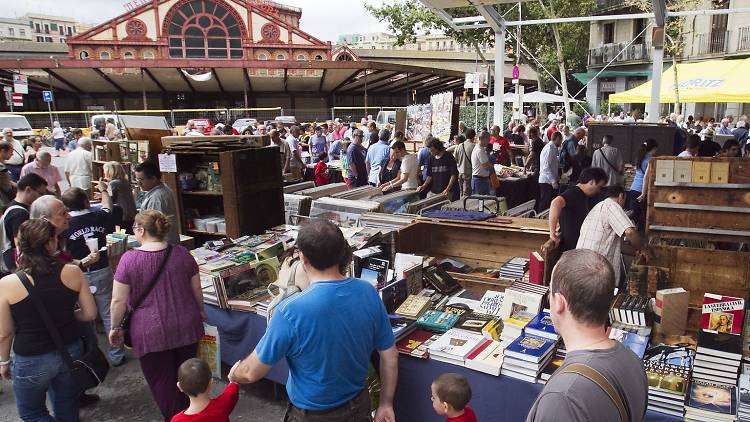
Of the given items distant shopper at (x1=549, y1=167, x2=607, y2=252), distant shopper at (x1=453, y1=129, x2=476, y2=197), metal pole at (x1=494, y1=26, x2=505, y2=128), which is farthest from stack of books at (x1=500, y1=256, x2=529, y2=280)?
metal pole at (x1=494, y1=26, x2=505, y2=128)

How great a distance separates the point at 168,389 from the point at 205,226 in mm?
2814

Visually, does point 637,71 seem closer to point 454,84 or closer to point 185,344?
point 454,84

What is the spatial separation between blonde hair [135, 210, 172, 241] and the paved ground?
1660mm

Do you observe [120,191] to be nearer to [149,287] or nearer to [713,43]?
[149,287]

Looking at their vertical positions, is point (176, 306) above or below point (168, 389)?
above

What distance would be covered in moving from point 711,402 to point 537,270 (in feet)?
6.02

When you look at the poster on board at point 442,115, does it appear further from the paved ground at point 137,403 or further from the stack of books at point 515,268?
the paved ground at point 137,403

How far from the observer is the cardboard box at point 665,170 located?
4516mm

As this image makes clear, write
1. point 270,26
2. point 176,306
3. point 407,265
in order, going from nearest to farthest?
1. point 176,306
2. point 407,265
3. point 270,26

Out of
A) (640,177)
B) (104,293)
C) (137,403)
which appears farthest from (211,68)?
(137,403)

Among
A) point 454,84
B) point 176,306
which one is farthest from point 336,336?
point 454,84

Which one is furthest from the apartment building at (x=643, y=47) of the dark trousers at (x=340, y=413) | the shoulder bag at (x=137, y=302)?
the dark trousers at (x=340, y=413)

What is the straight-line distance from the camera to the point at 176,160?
5820 millimetres

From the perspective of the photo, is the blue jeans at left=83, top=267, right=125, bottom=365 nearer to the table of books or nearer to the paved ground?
the paved ground
